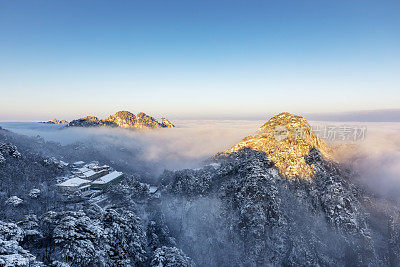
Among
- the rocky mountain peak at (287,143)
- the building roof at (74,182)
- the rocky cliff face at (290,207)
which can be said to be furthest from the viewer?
the rocky mountain peak at (287,143)

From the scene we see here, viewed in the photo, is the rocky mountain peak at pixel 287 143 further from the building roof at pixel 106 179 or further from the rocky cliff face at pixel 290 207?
the building roof at pixel 106 179

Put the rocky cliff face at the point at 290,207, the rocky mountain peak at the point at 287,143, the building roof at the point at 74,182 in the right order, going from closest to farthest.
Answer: the rocky cliff face at the point at 290,207 < the building roof at the point at 74,182 < the rocky mountain peak at the point at 287,143

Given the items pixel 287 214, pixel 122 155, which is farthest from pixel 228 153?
pixel 122 155

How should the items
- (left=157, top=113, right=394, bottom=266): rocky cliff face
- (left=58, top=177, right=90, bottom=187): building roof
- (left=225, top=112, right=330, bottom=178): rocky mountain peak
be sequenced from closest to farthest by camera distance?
(left=157, top=113, right=394, bottom=266): rocky cliff face → (left=58, top=177, right=90, bottom=187): building roof → (left=225, top=112, right=330, bottom=178): rocky mountain peak

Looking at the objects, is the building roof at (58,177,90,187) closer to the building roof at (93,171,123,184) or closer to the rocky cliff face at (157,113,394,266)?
the building roof at (93,171,123,184)

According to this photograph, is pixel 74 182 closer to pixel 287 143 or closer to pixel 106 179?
pixel 106 179

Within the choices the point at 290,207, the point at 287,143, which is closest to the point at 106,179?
the point at 290,207

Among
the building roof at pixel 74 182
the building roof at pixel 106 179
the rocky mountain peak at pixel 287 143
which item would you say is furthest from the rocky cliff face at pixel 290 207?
the building roof at pixel 74 182

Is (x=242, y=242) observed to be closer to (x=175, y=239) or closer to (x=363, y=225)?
(x=175, y=239)

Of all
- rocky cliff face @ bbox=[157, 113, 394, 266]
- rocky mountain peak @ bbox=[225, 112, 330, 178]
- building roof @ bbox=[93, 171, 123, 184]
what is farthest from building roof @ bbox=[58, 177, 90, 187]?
rocky mountain peak @ bbox=[225, 112, 330, 178]
